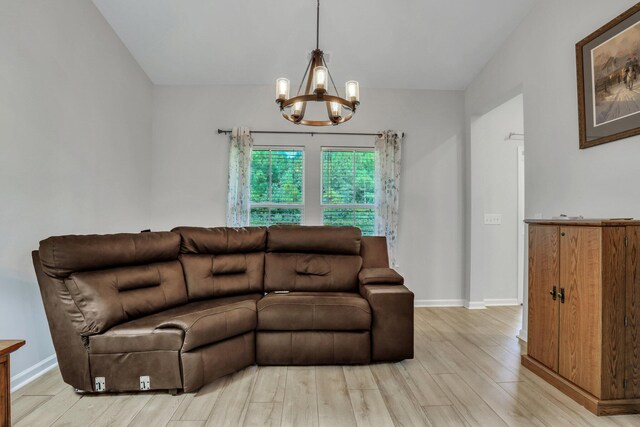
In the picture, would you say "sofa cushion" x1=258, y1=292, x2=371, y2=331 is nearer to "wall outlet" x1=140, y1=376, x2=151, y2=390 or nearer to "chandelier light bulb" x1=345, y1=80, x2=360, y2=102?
"wall outlet" x1=140, y1=376, x2=151, y2=390

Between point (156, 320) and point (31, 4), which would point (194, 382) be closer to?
point (156, 320)

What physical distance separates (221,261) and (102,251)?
94cm

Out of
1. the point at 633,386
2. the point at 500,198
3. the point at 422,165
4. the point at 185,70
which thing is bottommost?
the point at 633,386

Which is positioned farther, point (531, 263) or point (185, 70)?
point (185, 70)

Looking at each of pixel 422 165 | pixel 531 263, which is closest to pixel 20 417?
pixel 531 263

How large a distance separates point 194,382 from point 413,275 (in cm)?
297

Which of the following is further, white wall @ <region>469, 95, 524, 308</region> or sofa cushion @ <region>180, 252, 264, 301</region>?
white wall @ <region>469, 95, 524, 308</region>

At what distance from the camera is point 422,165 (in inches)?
169

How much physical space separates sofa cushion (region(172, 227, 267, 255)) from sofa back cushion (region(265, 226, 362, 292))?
0.43ft

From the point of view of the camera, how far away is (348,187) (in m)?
4.30

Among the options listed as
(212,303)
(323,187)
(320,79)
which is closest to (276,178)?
(323,187)

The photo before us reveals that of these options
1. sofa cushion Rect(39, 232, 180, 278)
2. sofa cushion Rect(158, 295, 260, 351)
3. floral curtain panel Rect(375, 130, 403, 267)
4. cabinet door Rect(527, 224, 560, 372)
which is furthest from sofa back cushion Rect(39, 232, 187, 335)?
cabinet door Rect(527, 224, 560, 372)

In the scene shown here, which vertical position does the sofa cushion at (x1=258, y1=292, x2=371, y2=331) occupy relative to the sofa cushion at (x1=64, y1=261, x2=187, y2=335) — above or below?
below

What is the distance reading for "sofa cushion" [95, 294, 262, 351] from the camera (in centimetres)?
206
